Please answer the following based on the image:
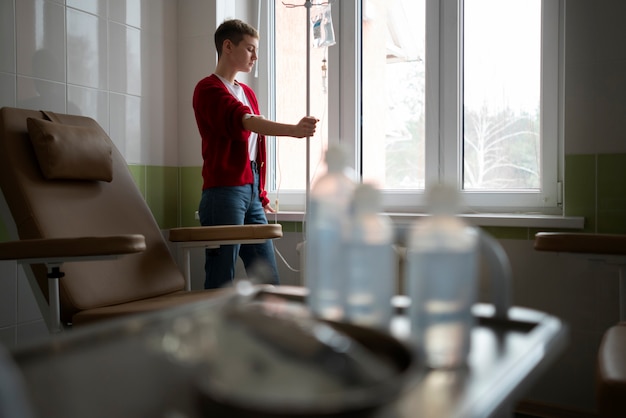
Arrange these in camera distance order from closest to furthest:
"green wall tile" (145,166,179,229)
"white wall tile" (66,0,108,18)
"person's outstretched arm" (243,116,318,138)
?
"person's outstretched arm" (243,116,318,138), "white wall tile" (66,0,108,18), "green wall tile" (145,166,179,229)

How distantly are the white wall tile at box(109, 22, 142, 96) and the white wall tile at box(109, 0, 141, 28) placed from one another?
3cm

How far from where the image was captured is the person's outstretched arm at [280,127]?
2.17 meters

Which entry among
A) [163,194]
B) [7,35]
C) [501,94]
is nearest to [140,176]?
[163,194]

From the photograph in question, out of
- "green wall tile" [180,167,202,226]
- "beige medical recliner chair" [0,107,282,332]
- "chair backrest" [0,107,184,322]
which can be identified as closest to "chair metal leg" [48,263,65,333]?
"beige medical recliner chair" [0,107,282,332]

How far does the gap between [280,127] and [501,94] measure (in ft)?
2.84

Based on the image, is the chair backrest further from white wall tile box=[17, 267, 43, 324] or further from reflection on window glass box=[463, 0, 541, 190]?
reflection on window glass box=[463, 0, 541, 190]

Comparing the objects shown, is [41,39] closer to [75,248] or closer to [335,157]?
[75,248]

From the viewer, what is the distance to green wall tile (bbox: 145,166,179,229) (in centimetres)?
279

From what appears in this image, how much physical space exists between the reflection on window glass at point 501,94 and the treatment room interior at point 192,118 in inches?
4.3

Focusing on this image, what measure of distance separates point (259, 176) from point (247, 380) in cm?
197

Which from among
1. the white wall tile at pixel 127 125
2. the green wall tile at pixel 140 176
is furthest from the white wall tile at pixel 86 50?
the green wall tile at pixel 140 176

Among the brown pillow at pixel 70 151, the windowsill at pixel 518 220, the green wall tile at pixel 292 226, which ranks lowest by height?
the green wall tile at pixel 292 226

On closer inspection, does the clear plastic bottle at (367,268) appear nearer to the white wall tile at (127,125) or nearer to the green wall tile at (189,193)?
the white wall tile at (127,125)

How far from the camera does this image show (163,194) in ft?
9.40
